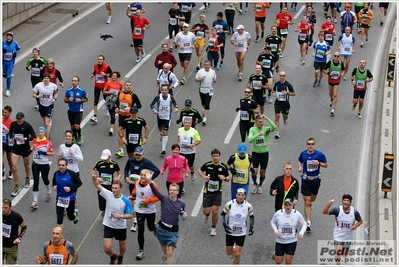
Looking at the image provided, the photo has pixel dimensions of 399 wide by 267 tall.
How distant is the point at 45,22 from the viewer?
29.8 m

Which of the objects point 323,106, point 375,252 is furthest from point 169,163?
point 323,106

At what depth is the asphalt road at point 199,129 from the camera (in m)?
16.1

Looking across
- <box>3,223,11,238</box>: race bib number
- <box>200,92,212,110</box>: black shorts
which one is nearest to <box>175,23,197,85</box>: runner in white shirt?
<box>200,92,212,110</box>: black shorts

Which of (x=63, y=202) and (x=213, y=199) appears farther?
(x=213, y=199)

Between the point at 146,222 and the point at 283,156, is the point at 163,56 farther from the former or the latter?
the point at 146,222

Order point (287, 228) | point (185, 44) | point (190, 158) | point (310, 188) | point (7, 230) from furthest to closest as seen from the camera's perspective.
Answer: point (185, 44), point (190, 158), point (310, 188), point (287, 228), point (7, 230)

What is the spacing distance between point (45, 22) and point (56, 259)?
17.4m

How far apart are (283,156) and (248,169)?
3.83 m

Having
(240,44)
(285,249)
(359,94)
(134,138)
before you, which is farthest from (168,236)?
(240,44)

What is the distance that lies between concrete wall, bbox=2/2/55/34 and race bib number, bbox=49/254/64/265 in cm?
1575

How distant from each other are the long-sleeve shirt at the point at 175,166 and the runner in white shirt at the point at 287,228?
8.69 ft

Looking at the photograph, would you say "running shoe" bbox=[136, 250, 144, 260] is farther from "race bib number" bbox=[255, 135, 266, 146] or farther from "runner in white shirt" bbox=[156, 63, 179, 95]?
"runner in white shirt" bbox=[156, 63, 179, 95]

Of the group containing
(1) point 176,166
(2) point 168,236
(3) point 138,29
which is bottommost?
(3) point 138,29

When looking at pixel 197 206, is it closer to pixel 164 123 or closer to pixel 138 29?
pixel 164 123
